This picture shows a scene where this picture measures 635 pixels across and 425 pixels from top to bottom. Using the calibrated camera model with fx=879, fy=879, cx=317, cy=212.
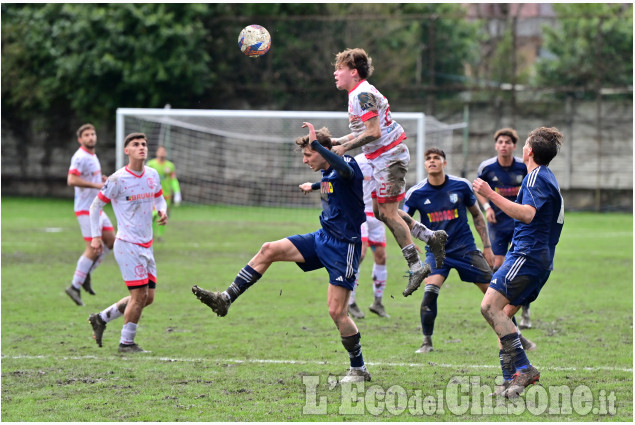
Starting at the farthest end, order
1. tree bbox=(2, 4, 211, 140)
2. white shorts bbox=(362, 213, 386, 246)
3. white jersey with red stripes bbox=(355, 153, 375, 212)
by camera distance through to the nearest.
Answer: tree bbox=(2, 4, 211, 140), white shorts bbox=(362, 213, 386, 246), white jersey with red stripes bbox=(355, 153, 375, 212)

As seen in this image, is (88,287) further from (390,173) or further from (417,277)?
(417,277)

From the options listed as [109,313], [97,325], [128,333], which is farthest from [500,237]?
[97,325]

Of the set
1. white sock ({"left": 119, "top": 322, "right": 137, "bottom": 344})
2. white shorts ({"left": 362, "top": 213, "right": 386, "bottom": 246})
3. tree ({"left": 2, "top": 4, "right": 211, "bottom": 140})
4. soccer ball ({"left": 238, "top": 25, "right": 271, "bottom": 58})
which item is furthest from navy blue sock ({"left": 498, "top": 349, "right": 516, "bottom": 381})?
tree ({"left": 2, "top": 4, "right": 211, "bottom": 140})

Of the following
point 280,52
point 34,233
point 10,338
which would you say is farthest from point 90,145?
point 280,52

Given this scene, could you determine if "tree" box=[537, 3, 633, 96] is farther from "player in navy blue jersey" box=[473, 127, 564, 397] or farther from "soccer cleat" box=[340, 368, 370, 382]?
"soccer cleat" box=[340, 368, 370, 382]

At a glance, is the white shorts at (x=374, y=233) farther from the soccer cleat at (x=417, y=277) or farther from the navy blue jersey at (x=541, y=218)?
the navy blue jersey at (x=541, y=218)

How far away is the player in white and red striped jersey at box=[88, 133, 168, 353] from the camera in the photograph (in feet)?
30.6

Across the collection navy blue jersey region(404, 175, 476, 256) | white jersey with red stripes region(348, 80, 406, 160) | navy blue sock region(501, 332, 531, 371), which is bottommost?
navy blue sock region(501, 332, 531, 371)

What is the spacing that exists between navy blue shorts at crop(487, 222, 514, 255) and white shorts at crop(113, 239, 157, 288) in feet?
13.8

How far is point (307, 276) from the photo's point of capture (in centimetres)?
1591

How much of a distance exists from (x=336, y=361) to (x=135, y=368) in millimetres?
1982

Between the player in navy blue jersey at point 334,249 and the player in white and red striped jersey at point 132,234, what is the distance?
184cm

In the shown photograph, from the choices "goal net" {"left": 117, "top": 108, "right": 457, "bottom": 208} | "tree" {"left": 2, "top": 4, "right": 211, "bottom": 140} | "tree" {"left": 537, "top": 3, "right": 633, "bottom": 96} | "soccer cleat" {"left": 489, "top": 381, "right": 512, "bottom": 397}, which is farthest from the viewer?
"tree" {"left": 537, "top": 3, "right": 633, "bottom": 96}

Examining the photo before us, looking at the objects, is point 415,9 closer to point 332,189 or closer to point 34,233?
point 34,233
